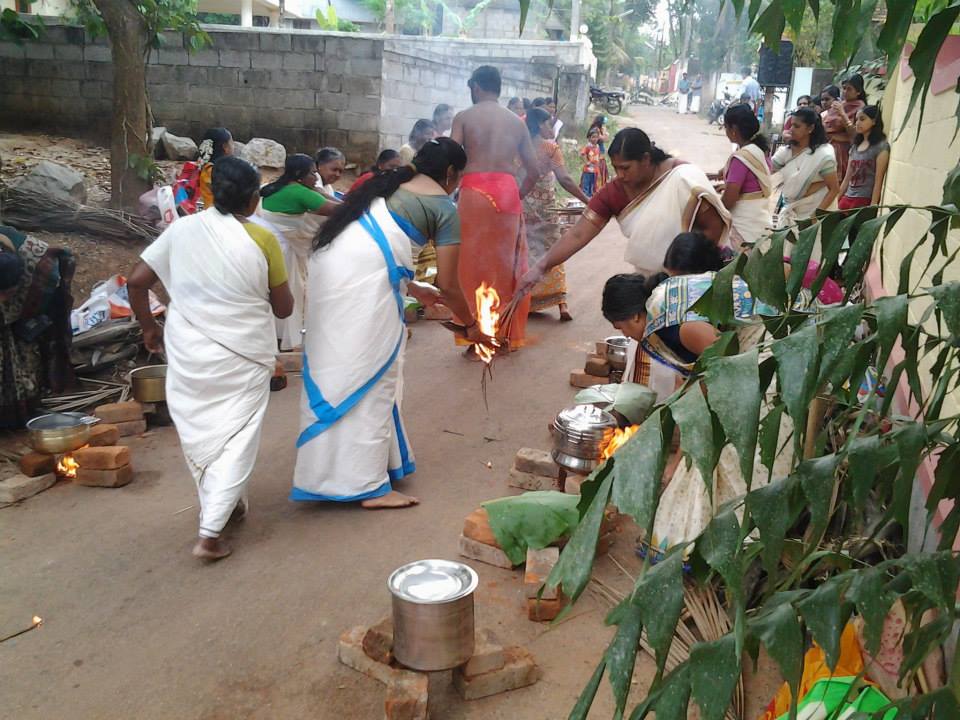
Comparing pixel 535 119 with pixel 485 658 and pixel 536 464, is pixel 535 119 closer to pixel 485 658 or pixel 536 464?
pixel 536 464

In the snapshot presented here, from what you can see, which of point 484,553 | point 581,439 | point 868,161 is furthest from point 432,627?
point 868,161

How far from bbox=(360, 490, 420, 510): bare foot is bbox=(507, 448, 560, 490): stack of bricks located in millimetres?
619

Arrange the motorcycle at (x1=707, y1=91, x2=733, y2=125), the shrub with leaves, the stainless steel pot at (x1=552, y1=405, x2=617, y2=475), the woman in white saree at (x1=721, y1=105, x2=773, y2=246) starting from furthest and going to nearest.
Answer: the motorcycle at (x1=707, y1=91, x2=733, y2=125) → the woman in white saree at (x1=721, y1=105, x2=773, y2=246) → the stainless steel pot at (x1=552, y1=405, x2=617, y2=475) → the shrub with leaves

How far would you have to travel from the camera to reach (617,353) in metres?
6.22

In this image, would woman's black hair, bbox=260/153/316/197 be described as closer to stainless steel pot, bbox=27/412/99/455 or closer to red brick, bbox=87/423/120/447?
red brick, bbox=87/423/120/447

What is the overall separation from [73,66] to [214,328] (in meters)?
10.6

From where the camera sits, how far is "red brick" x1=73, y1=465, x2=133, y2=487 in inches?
182

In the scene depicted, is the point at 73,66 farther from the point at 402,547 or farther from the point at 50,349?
the point at 402,547

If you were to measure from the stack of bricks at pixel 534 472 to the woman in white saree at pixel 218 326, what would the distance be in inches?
59.5

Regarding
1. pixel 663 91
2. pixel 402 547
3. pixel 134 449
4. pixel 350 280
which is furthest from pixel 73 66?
pixel 663 91

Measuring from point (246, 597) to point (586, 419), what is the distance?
1881mm

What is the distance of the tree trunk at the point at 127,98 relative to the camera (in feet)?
26.3

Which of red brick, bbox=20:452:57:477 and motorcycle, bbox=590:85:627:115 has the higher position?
motorcycle, bbox=590:85:627:115

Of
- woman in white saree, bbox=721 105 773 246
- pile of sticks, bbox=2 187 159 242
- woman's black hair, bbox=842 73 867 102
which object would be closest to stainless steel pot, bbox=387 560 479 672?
woman in white saree, bbox=721 105 773 246
